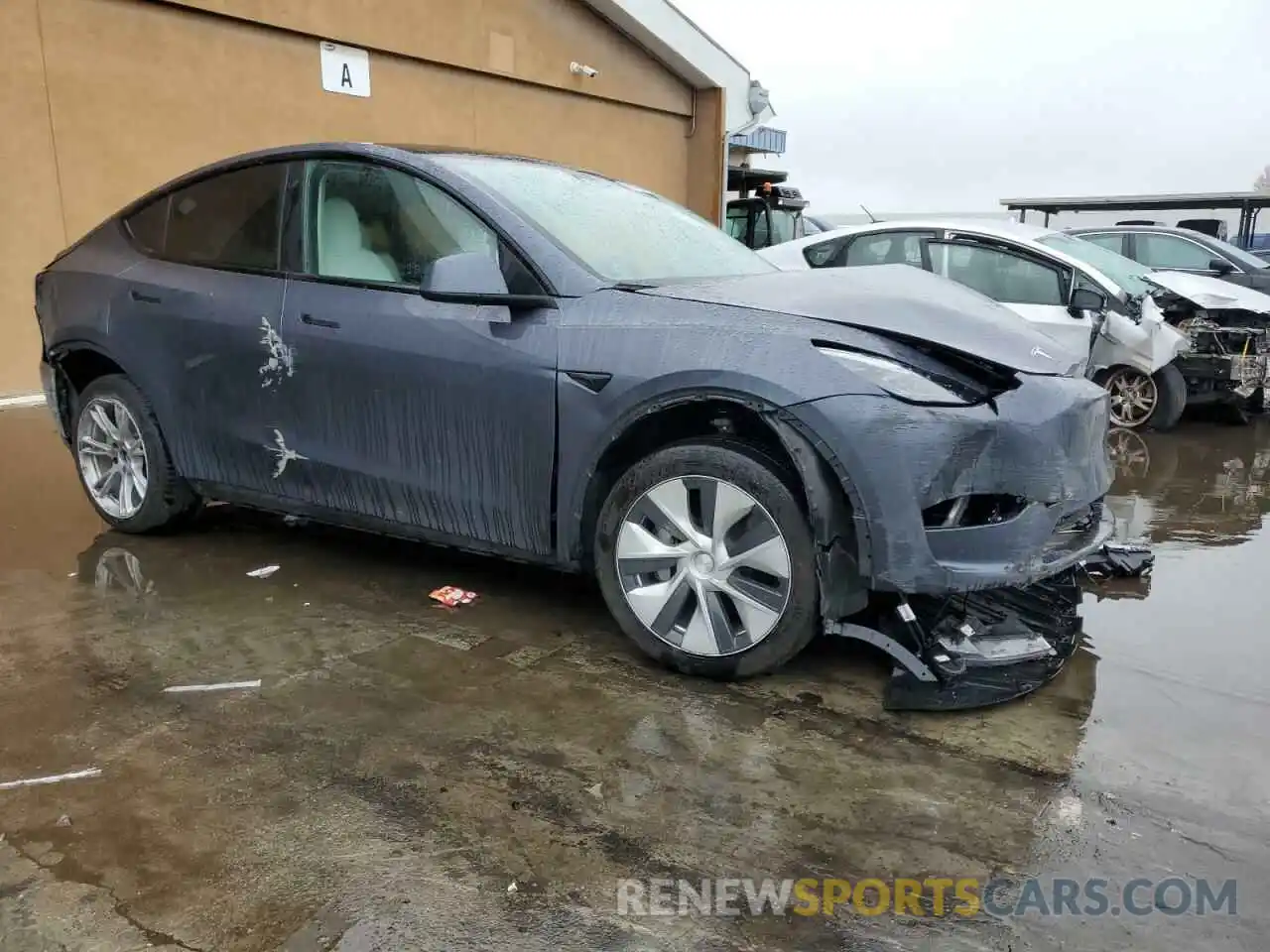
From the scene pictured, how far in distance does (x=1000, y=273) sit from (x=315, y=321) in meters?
5.29

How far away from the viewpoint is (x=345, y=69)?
9945 mm

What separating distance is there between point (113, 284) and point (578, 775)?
3.24 m

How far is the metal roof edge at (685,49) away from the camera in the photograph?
1327 cm

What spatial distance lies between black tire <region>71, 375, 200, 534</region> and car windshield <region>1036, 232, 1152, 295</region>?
610cm

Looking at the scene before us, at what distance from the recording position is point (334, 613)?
152 inches

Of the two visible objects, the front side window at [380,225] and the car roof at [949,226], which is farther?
the car roof at [949,226]

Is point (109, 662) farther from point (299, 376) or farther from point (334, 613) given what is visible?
point (299, 376)

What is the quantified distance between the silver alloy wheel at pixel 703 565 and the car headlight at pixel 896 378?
1.63ft

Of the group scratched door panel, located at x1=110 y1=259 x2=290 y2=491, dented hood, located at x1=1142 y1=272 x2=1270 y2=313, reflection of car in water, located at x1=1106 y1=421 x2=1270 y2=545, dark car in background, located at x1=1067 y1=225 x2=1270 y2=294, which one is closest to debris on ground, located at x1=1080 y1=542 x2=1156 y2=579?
reflection of car in water, located at x1=1106 y1=421 x2=1270 y2=545

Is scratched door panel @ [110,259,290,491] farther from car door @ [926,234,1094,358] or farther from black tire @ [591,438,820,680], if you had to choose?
car door @ [926,234,1094,358]

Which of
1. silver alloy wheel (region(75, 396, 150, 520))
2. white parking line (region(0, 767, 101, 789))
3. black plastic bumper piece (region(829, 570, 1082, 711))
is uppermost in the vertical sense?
silver alloy wheel (region(75, 396, 150, 520))

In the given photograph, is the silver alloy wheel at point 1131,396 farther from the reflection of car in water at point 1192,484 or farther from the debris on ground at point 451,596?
the debris on ground at point 451,596

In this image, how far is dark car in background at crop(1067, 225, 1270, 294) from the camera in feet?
38.4

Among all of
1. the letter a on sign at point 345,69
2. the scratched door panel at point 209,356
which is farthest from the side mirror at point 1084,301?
the letter a on sign at point 345,69
